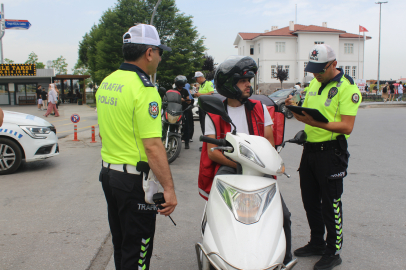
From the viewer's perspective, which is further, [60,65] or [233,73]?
[60,65]

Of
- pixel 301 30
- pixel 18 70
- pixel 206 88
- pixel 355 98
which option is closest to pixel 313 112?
pixel 355 98

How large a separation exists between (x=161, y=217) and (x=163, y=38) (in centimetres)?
3544

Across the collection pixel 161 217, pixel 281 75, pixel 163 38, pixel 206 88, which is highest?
pixel 163 38

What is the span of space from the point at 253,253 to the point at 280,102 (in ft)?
58.7

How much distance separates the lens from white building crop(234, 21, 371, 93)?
56438 mm

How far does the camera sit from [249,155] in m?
2.00

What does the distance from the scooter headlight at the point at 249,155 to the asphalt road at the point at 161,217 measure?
5.14ft

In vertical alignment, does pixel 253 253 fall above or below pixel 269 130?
below

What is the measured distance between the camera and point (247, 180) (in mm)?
2018

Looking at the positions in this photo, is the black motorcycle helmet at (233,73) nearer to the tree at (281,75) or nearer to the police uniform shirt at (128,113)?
the police uniform shirt at (128,113)

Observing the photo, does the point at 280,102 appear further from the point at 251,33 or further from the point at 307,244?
the point at 251,33

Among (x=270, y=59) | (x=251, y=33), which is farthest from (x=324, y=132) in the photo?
(x=251, y=33)

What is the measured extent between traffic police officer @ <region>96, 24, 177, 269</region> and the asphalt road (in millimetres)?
1102

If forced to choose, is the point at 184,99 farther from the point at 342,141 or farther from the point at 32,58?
the point at 32,58
